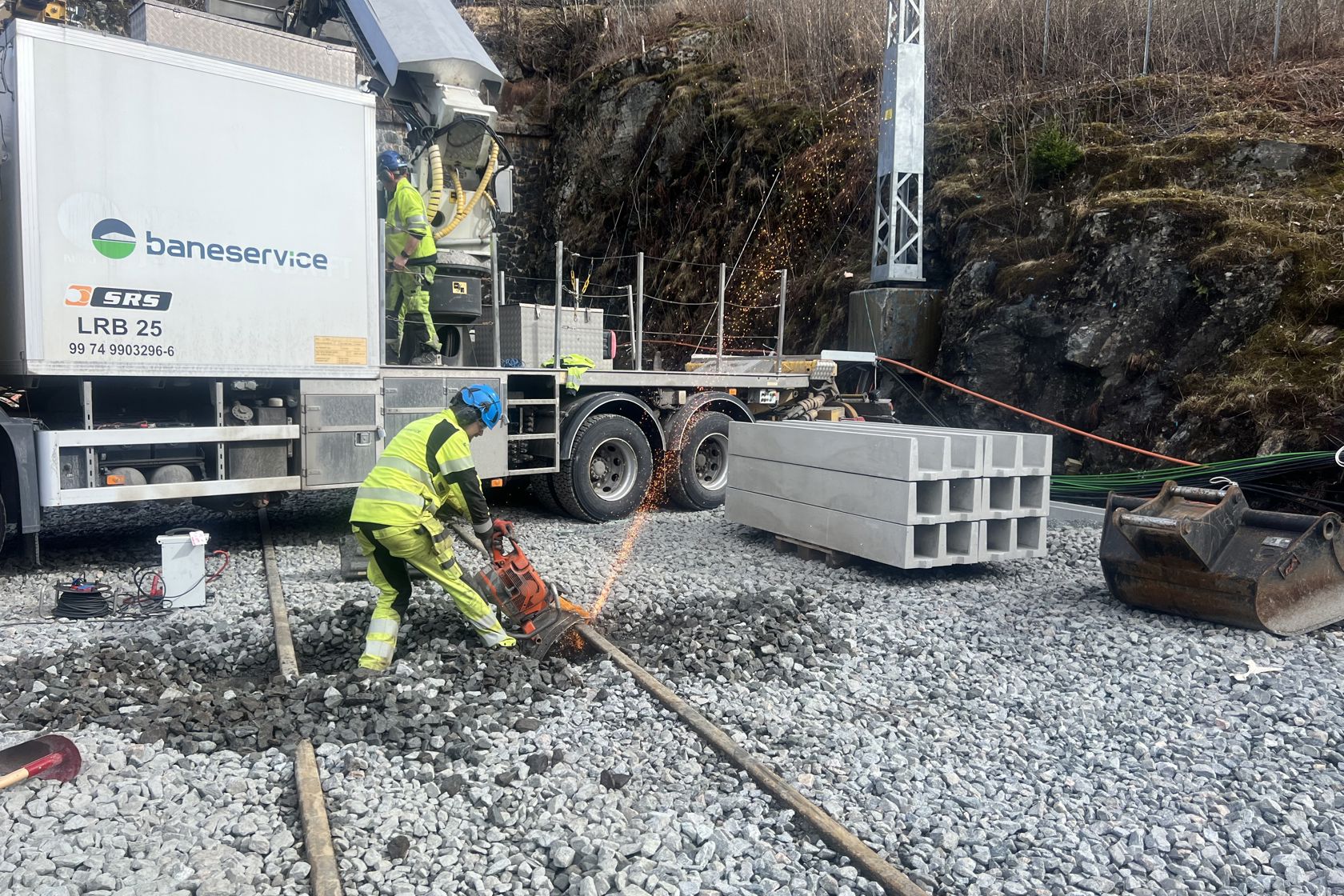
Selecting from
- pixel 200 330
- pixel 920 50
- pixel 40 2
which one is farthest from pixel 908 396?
pixel 40 2

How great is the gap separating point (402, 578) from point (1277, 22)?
1368 cm

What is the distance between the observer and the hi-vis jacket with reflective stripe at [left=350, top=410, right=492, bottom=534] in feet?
16.7

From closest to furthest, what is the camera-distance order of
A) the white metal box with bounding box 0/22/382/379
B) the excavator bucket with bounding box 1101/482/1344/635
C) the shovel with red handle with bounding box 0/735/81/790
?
the shovel with red handle with bounding box 0/735/81/790 < the excavator bucket with bounding box 1101/482/1344/635 < the white metal box with bounding box 0/22/382/379

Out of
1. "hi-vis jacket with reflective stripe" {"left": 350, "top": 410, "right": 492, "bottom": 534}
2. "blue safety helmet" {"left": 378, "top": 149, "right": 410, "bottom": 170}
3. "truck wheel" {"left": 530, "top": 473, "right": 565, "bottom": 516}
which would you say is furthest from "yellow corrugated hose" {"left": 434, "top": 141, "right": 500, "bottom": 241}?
"hi-vis jacket with reflective stripe" {"left": 350, "top": 410, "right": 492, "bottom": 534}

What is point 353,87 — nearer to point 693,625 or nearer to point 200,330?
point 200,330

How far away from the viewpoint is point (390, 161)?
828 cm

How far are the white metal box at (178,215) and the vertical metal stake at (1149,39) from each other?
11.1 meters

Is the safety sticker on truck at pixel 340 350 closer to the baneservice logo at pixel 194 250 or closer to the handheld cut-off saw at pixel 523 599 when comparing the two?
the baneservice logo at pixel 194 250

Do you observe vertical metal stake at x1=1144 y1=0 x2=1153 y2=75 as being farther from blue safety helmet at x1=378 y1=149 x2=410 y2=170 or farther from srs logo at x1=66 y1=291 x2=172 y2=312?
srs logo at x1=66 y1=291 x2=172 y2=312

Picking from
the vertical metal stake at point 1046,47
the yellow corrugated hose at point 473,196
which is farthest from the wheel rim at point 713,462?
the vertical metal stake at point 1046,47

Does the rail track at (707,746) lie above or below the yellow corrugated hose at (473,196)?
below

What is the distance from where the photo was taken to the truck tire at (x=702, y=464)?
10.2 metres

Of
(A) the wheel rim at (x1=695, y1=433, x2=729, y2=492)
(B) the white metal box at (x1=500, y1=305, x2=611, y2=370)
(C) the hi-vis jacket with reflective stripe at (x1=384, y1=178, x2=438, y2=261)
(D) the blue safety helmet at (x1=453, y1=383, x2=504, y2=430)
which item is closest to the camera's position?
(D) the blue safety helmet at (x1=453, y1=383, x2=504, y2=430)

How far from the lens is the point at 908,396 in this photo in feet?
44.3
